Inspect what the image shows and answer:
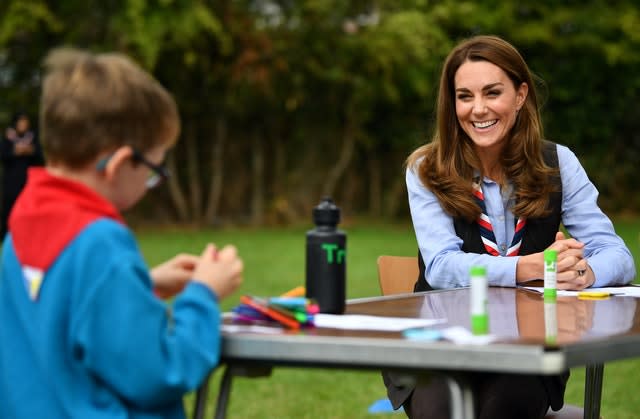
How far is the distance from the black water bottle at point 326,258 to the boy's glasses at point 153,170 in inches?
15.1

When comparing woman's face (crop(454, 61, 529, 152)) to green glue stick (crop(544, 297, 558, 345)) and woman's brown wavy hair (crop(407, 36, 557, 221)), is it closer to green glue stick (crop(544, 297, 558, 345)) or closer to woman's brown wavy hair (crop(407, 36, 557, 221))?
woman's brown wavy hair (crop(407, 36, 557, 221))

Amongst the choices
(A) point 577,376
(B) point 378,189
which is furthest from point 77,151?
(B) point 378,189

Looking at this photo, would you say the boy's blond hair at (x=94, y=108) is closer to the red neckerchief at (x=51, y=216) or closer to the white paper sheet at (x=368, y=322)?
the red neckerchief at (x=51, y=216)

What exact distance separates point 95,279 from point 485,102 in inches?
80.9

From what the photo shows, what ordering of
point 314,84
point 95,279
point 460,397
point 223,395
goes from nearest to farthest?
point 95,279
point 460,397
point 223,395
point 314,84

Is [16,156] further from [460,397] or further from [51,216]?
[460,397]

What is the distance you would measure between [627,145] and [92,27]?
390 inches

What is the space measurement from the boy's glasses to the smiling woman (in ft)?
4.29

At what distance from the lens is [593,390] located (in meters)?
3.45

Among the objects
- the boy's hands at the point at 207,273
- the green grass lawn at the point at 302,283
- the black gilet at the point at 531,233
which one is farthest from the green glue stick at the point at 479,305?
the green grass lawn at the point at 302,283

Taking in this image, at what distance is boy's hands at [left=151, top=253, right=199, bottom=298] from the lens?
237 centimetres

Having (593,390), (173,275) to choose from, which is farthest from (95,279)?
(593,390)

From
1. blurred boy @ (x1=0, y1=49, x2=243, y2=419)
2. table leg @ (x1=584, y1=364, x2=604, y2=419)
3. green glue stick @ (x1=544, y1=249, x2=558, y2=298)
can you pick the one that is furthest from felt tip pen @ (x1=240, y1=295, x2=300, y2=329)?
table leg @ (x1=584, y1=364, x2=604, y2=419)

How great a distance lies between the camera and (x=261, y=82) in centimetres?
1717
